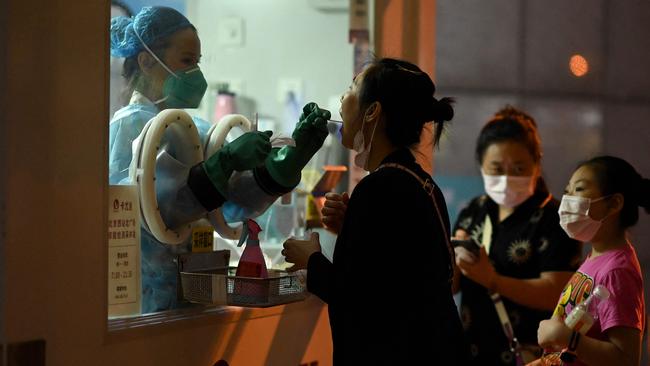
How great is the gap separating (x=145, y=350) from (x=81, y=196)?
353 mm

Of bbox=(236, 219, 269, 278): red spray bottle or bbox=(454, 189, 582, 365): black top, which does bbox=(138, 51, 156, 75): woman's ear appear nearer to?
bbox=(236, 219, 269, 278): red spray bottle

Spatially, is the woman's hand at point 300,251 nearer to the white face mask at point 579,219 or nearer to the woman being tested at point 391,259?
the woman being tested at point 391,259

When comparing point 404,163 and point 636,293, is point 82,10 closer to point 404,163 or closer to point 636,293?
point 404,163

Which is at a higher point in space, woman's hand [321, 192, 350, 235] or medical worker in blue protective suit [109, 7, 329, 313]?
medical worker in blue protective suit [109, 7, 329, 313]

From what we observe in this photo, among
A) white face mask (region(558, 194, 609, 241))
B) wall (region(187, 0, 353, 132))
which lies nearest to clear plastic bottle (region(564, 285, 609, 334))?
white face mask (region(558, 194, 609, 241))

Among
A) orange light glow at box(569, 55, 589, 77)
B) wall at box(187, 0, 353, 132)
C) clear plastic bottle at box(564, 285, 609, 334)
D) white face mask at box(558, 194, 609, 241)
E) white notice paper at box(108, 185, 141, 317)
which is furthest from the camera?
orange light glow at box(569, 55, 589, 77)

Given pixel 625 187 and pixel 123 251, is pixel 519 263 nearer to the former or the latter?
pixel 625 187

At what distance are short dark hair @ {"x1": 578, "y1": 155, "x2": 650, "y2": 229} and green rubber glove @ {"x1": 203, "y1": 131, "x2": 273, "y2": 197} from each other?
3.11ft

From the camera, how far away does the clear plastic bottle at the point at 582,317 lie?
205 cm

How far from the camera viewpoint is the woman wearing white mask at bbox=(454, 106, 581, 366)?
8.77ft

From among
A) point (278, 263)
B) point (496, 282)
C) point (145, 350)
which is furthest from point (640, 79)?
point (145, 350)

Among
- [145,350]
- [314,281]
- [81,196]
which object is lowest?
[145,350]

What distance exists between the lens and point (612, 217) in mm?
2291

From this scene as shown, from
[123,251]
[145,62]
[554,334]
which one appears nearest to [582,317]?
[554,334]
